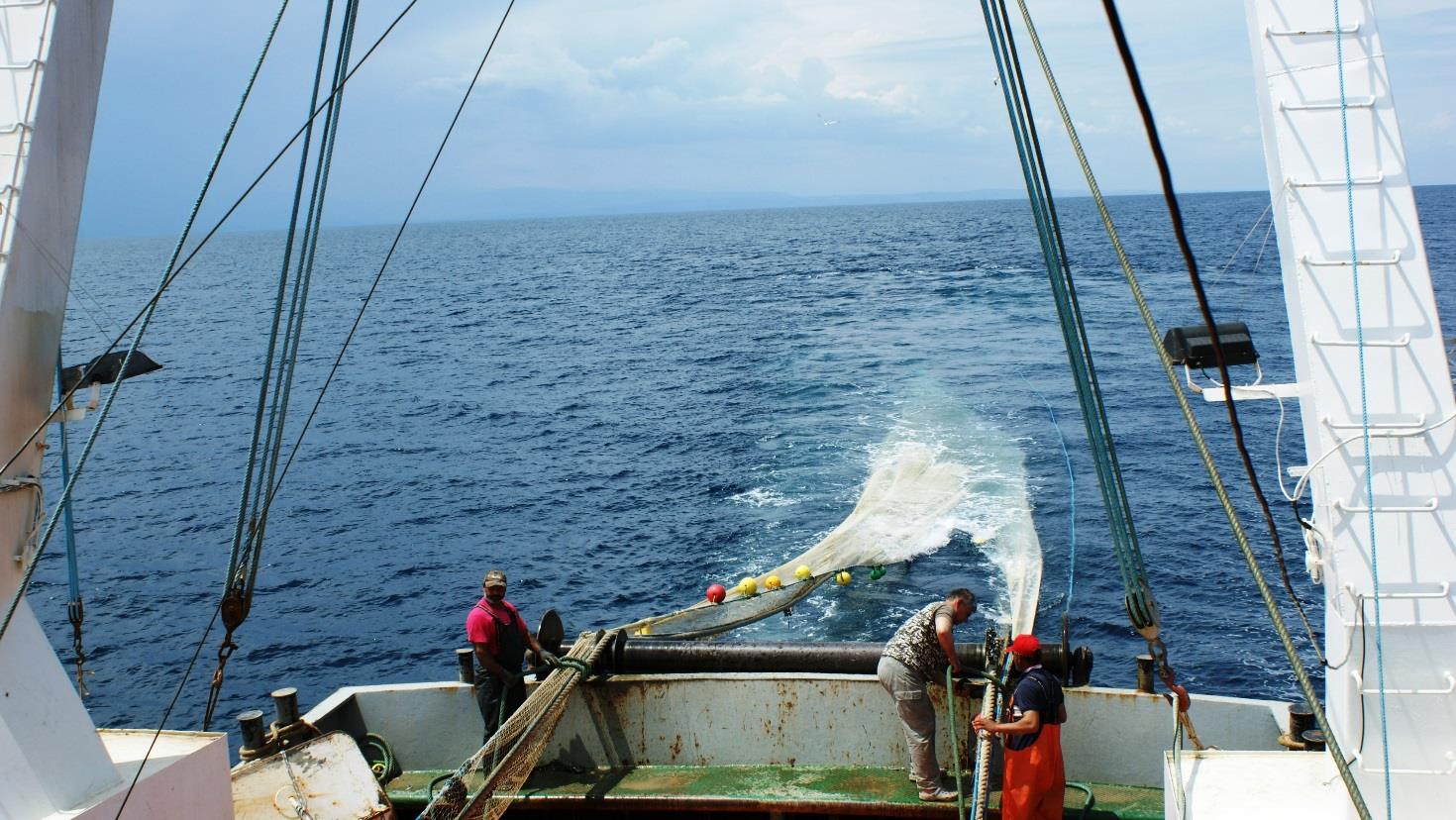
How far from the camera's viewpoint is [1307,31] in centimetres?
582

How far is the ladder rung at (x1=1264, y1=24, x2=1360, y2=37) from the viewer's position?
5.76 m

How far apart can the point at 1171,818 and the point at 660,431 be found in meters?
34.3

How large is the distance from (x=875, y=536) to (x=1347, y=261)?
61.8 feet

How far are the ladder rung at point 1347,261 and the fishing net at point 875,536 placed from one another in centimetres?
953

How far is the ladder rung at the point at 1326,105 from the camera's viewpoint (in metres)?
5.72

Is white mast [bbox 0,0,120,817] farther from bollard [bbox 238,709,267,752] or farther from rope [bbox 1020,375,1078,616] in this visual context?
rope [bbox 1020,375,1078,616]

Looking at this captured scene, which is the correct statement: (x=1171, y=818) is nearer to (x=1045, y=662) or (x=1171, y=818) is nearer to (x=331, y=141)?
(x=1045, y=662)

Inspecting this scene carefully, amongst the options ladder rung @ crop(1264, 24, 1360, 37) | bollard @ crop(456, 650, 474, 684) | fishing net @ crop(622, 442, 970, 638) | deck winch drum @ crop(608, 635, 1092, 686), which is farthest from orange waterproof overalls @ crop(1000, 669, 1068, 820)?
fishing net @ crop(622, 442, 970, 638)

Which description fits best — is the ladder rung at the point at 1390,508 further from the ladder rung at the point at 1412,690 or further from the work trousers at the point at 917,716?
the work trousers at the point at 917,716

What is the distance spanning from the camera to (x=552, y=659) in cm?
1022

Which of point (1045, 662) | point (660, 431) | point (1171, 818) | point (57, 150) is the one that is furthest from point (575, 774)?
point (660, 431)

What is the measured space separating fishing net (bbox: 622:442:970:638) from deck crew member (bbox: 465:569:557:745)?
12.8 feet

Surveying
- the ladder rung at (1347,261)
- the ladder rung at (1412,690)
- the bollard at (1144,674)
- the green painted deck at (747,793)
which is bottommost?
the green painted deck at (747,793)

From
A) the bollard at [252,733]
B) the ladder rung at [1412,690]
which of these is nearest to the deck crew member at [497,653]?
the bollard at [252,733]
